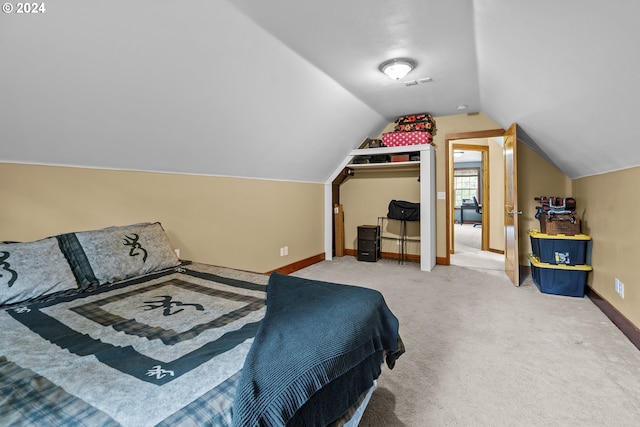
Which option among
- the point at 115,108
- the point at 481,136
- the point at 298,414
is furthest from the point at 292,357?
the point at 481,136

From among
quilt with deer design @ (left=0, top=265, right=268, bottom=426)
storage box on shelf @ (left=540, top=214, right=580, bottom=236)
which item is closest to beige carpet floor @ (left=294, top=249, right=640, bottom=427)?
storage box on shelf @ (left=540, top=214, right=580, bottom=236)

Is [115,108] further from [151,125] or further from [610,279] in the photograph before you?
[610,279]

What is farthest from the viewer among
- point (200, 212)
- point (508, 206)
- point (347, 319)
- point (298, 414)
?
point (508, 206)

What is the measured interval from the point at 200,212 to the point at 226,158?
60cm

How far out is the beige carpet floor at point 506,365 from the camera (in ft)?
5.22

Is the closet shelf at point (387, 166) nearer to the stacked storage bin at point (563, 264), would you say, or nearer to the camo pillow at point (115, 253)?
the stacked storage bin at point (563, 264)

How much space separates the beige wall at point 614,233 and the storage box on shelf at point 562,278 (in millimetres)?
104

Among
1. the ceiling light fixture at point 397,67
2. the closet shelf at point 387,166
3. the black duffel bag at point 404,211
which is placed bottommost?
the black duffel bag at point 404,211

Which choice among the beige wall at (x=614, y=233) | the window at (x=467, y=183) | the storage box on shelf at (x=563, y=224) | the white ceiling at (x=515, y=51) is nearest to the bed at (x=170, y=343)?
the white ceiling at (x=515, y=51)

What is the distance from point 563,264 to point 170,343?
387cm

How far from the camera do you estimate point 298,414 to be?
953 millimetres

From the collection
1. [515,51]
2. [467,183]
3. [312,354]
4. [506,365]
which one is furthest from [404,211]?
[467,183]

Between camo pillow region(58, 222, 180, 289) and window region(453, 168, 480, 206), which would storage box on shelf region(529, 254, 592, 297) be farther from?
window region(453, 168, 480, 206)

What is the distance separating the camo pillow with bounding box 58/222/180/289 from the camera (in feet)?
6.13
